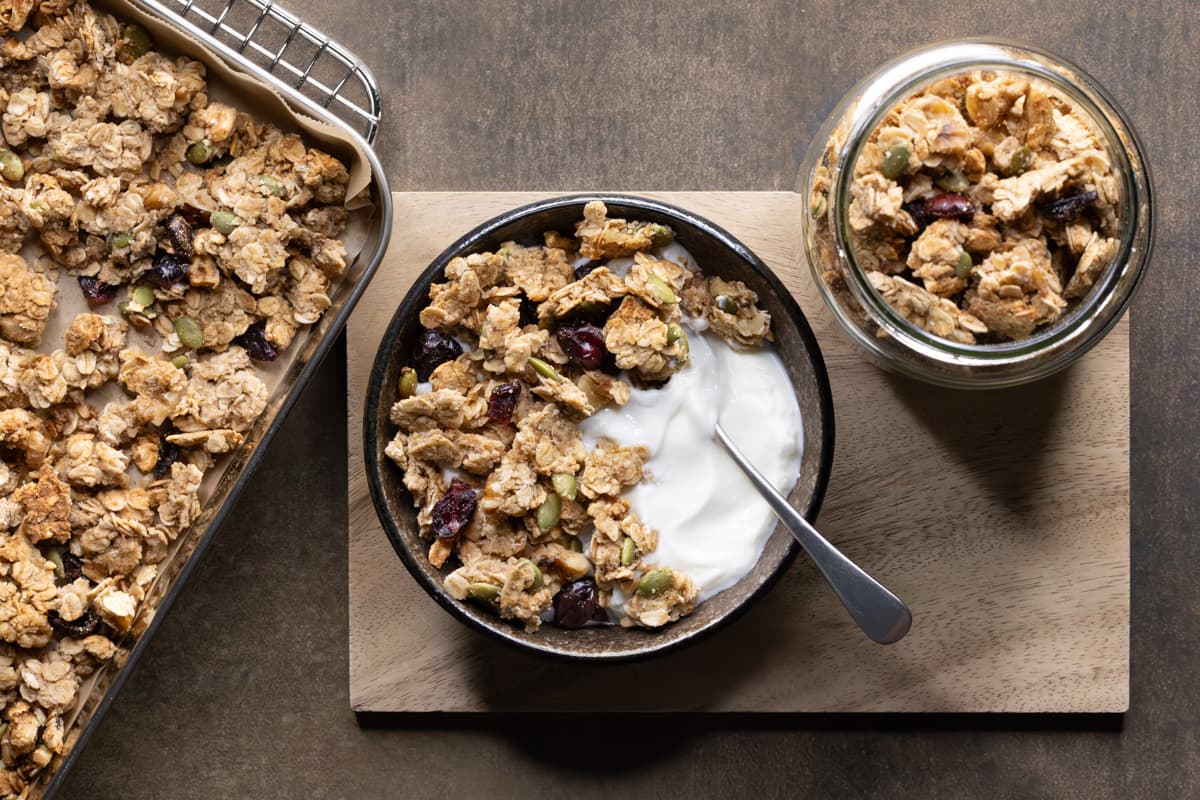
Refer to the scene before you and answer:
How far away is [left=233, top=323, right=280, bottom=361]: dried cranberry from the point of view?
159cm

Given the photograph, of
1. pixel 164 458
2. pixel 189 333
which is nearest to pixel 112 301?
pixel 189 333

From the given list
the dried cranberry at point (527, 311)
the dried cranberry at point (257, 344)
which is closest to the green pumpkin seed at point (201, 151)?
the dried cranberry at point (257, 344)

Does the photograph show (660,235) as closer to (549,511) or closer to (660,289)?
(660,289)

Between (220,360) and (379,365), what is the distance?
261 mm

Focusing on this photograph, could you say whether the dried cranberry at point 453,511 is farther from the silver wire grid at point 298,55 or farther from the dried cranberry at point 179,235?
the silver wire grid at point 298,55

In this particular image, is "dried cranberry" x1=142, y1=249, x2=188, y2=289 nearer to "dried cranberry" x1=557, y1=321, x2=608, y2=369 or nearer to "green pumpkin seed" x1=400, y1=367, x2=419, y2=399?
"green pumpkin seed" x1=400, y1=367, x2=419, y2=399

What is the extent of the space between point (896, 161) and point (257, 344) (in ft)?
3.03

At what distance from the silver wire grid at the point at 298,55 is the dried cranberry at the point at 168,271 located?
37cm

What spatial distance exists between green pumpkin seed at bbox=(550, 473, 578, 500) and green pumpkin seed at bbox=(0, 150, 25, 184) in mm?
893

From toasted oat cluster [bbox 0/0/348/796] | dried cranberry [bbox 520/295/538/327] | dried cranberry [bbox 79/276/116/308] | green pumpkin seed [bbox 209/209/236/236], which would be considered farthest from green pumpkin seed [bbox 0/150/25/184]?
dried cranberry [bbox 520/295/538/327]

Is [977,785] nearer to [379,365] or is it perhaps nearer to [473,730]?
[473,730]

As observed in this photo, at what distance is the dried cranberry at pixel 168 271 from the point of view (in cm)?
158

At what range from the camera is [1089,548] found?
1.71 m

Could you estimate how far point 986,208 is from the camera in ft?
4.39
